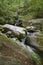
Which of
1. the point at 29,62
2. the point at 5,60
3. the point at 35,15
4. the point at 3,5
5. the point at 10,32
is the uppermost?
the point at 5,60

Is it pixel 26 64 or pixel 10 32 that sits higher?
pixel 26 64

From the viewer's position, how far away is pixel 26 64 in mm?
6922

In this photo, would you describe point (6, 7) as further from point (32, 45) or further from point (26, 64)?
point (26, 64)

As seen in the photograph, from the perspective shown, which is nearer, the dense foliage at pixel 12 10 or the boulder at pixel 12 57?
the boulder at pixel 12 57

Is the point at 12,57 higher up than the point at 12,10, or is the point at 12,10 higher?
the point at 12,57

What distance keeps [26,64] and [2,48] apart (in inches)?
56.4

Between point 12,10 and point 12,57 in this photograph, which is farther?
point 12,10

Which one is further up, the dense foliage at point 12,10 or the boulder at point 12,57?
the boulder at point 12,57

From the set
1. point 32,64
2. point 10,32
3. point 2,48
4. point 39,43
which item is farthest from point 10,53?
point 10,32

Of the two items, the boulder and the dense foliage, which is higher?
the boulder

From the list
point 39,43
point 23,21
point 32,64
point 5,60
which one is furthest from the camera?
point 23,21

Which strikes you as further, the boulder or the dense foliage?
A: the dense foliage

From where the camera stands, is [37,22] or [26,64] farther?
[37,22]

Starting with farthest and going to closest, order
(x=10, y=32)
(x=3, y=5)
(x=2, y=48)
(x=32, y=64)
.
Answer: (x=3, y=5), (x=10, y=32), (x=2, y=48), (x=32, y=64)
